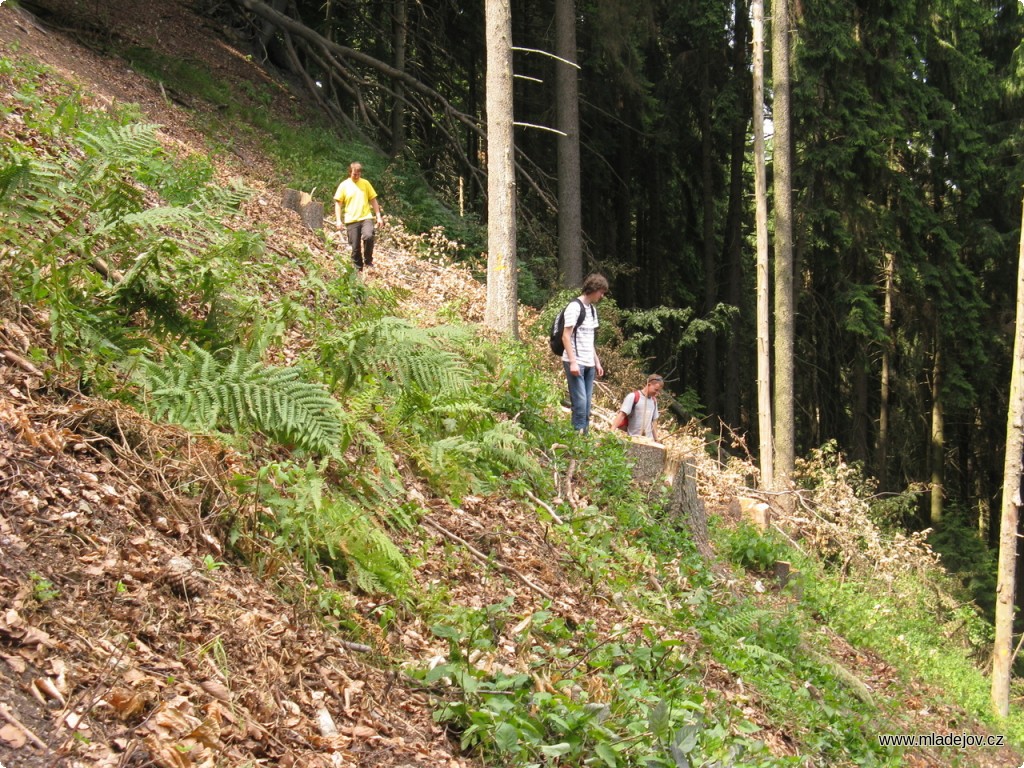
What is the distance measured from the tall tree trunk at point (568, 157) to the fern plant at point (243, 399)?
15.3 metres

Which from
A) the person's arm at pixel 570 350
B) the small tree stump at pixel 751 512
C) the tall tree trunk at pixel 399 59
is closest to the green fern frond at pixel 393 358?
the person's arm at pixel 570 350

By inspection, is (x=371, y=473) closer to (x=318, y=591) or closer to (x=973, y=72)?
(x=318, y=591)

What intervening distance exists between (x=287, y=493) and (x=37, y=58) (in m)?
10.5

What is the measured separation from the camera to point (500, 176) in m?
13.3

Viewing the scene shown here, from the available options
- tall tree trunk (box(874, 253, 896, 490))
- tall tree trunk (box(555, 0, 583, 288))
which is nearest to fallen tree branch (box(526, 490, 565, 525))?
tall tree trunk (box(555, 0, 583, 288))

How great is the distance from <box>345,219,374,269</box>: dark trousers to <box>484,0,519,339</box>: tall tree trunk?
155cm

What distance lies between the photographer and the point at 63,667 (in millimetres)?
3523

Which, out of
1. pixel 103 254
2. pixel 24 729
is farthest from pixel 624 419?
pixel 24 729

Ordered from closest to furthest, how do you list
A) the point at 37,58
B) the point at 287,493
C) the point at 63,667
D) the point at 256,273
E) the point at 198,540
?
1. the point at 63,667
2. the point at 198,540
3. the point at 287,493
4. the point at 256,273
5. the point at 37,58

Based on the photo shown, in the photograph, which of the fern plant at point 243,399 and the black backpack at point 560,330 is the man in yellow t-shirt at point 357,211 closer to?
the black backpack at point 560,330

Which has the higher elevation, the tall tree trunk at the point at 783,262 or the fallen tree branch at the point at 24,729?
A: the tall tree trunk at the point at 783,262

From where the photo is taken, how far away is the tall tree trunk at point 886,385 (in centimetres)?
2480

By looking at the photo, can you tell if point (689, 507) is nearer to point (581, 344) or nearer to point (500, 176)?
point (581, 344)

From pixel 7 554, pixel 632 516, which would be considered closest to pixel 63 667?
pixel 7 554
